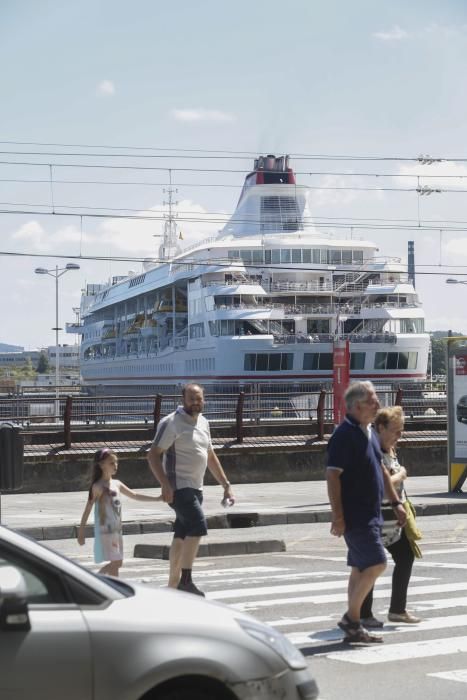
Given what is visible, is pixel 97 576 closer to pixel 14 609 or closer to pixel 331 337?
pixel 14 609

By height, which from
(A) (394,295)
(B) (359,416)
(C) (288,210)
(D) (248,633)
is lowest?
(D) (248,633)

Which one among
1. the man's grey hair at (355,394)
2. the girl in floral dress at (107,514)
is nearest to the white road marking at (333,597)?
the girl in floral dress at (107,514)

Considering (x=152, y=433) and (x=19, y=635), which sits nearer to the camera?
(x=19, y=635)

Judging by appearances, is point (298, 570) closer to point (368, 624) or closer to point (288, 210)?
point (368, 624)

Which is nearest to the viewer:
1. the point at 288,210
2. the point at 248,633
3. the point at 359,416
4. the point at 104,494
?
the point at 248,633

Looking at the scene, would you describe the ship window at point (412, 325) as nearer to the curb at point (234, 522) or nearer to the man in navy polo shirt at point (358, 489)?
the curb at point (234, 522)

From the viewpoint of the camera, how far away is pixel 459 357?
70.2ft

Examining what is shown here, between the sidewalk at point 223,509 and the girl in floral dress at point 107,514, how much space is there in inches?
177

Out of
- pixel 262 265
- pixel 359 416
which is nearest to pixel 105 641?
pixel 359 416

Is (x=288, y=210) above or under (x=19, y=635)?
above

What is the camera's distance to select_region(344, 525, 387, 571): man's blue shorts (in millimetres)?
8289

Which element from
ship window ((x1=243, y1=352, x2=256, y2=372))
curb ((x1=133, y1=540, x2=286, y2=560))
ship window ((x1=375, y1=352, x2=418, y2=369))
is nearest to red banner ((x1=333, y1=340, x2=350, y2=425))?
curb ((x1=133, y1=540, x2=286, y2=560))

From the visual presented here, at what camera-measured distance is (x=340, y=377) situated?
2733 centimetres

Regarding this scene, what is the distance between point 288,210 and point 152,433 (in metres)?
50.8
